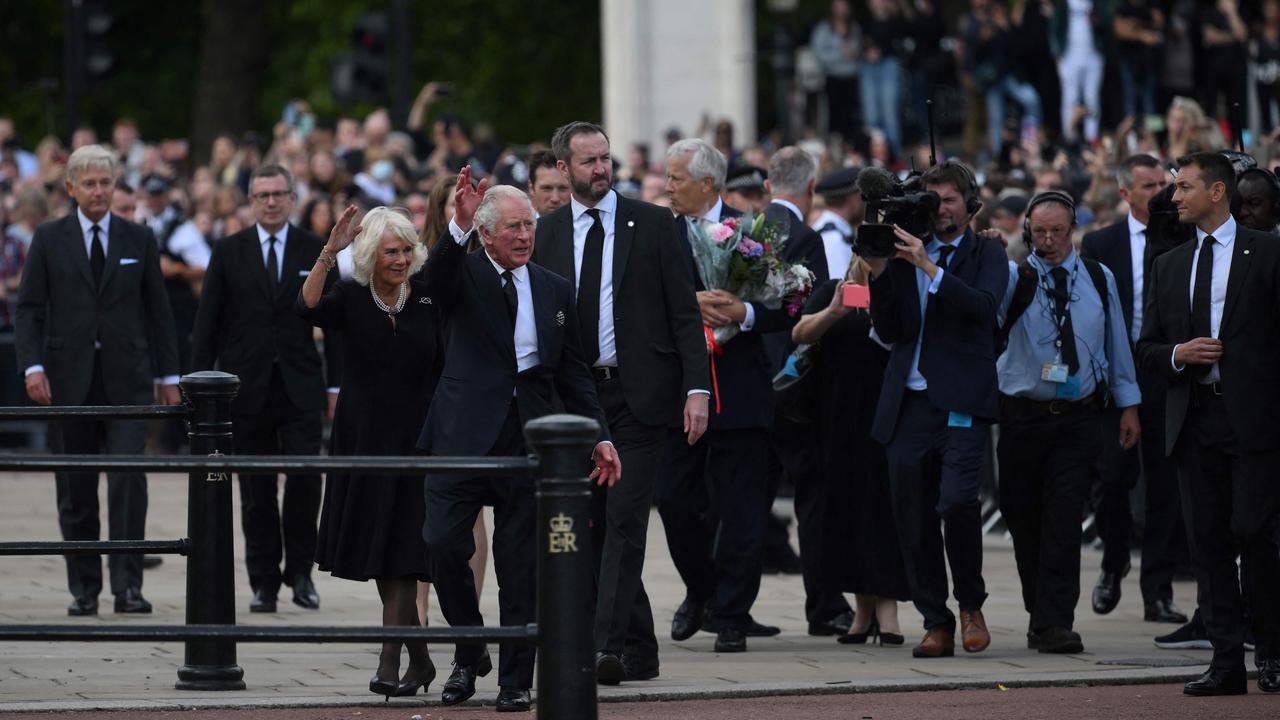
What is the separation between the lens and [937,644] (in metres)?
9.88

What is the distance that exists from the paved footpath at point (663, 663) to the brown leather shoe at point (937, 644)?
8cm

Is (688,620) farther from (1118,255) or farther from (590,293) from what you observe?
(1118,255)

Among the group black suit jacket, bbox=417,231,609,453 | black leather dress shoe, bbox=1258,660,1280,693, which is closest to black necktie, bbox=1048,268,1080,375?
black leather dress shoe, bbox=1258,660,1280,693

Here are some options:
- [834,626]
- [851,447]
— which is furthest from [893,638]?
[851,447]

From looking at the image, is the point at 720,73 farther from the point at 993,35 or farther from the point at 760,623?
the point at 760,623

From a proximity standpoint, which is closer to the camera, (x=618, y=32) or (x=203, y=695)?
(x=203, y=695)

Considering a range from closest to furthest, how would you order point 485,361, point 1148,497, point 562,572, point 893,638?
point 562,572
point 485,361
point 893,638
point 1148,497

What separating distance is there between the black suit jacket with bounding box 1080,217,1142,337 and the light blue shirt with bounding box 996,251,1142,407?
31.9 inches

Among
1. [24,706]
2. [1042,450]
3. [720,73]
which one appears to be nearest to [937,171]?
[1042,450]

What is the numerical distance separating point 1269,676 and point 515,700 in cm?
305

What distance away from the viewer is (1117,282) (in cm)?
1129

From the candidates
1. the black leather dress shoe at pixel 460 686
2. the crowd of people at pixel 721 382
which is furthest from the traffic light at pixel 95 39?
the black leather dress shoe at pixel 460 686

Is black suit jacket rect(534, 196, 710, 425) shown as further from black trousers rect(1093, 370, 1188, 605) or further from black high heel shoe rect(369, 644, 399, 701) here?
black trousers rect(1093, 370, 1188, 605)

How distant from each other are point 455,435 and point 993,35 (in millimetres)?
15340
